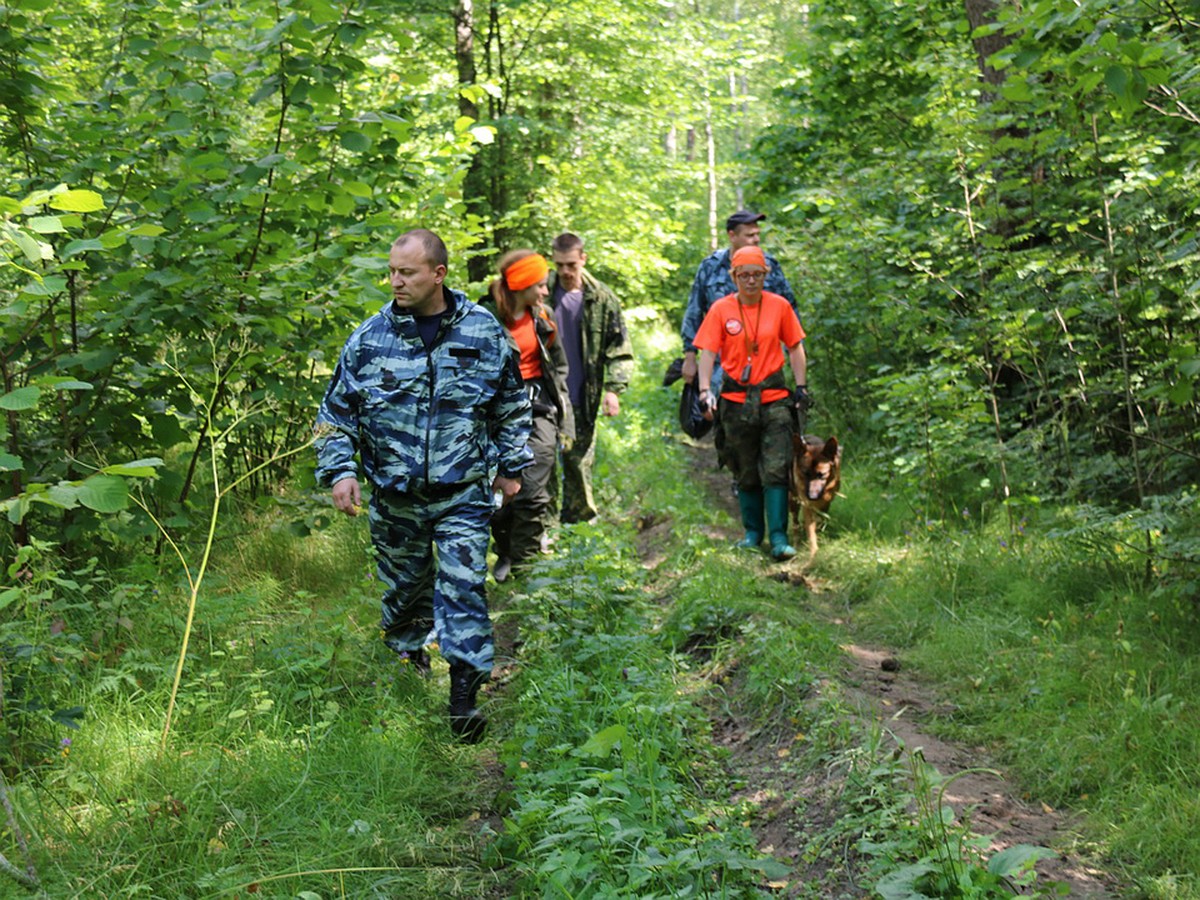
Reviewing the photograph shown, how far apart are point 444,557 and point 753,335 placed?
3726 millimetres

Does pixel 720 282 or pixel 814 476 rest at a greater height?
pixel 720 282

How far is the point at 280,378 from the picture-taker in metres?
6.21

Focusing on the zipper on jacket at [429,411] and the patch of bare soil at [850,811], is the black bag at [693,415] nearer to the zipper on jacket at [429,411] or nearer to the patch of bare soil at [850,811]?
the patch of bare soil at [850,811]

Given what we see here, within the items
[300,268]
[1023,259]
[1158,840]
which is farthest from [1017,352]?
[300,268]

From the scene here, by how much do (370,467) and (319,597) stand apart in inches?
66.3

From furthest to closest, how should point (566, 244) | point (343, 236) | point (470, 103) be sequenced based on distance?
point (470, 103) < point (566, 244) < point (343, 236)

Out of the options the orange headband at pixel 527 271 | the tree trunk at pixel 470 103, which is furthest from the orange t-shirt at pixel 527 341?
the tree trunk at pixel 470 103

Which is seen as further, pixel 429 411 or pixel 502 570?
pixel 502 570

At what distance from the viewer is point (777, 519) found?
26.9ft

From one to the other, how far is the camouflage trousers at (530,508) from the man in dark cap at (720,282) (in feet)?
4.97

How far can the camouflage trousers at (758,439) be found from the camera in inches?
321

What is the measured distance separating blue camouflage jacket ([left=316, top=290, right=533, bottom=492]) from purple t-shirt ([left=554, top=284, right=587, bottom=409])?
11.3 feet

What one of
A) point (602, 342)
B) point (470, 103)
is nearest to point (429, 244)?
point (602, 342)

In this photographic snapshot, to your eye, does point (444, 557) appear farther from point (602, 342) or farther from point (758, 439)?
point (602, 342)
